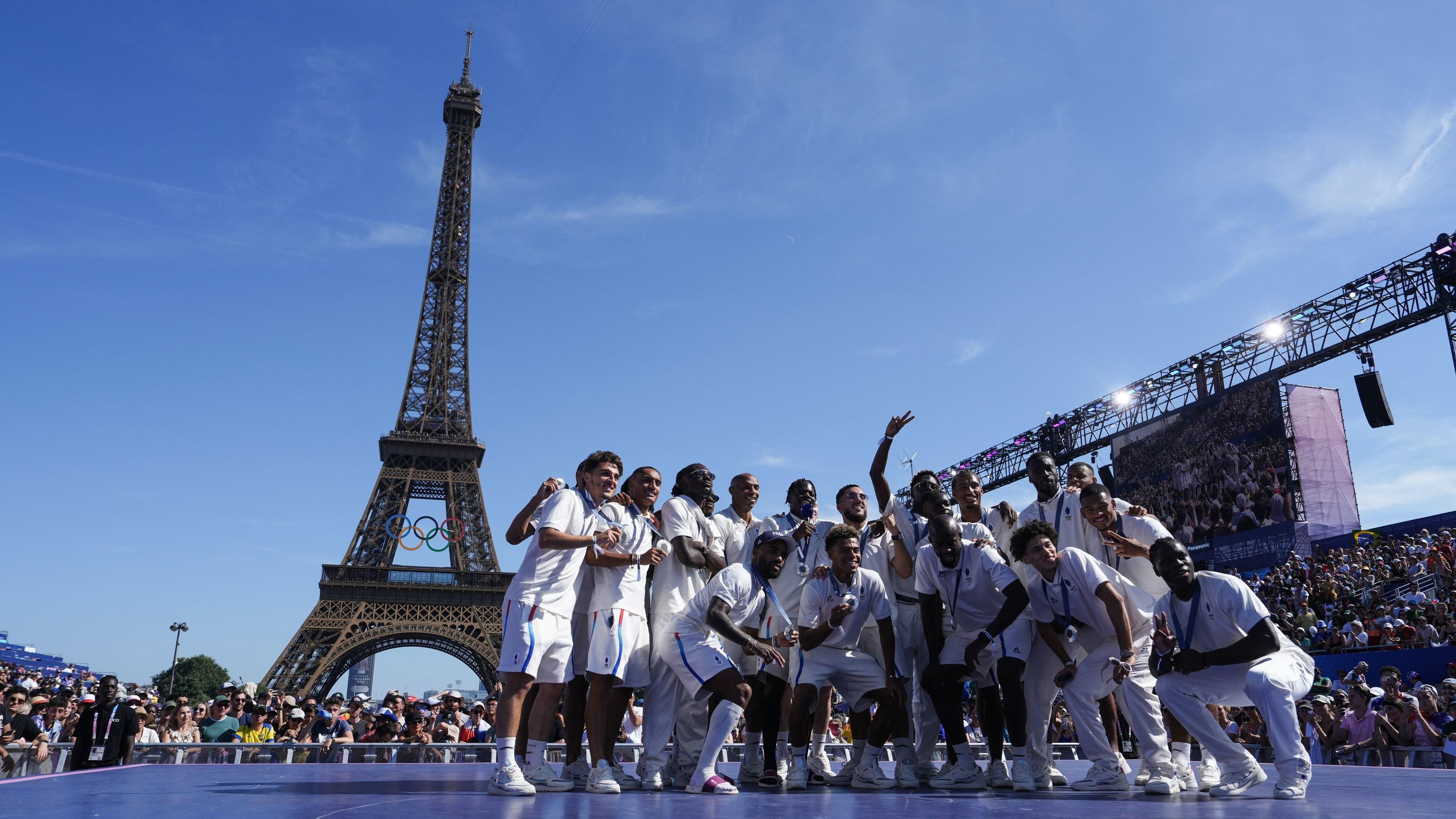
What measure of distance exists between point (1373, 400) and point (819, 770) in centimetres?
2373

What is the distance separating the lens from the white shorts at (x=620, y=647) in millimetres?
5129

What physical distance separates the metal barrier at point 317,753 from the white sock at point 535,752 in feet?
11.2

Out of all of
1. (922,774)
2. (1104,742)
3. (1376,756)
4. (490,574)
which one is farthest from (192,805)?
(490,574)

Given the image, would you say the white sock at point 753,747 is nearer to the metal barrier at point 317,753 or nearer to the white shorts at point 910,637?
the white shorts at point 910,637

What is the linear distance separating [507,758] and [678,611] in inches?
53.3

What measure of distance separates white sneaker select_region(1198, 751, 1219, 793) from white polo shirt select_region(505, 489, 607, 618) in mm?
3565

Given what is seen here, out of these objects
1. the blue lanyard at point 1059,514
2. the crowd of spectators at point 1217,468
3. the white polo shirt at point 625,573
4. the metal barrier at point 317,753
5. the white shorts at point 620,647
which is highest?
the crowd of spectators at point 1217,468

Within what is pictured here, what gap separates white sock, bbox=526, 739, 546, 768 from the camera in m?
4.99

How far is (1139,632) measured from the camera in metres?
5.13

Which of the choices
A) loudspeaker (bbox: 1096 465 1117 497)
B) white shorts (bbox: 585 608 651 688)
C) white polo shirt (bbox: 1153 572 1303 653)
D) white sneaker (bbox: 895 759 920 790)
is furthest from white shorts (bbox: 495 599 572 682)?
loudspeaker (bbox: 1096 465 1117 497)

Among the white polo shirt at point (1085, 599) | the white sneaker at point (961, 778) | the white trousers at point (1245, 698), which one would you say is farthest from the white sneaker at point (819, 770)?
the white trousers at point (1245, 698)

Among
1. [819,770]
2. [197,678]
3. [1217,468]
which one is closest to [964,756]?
[819,770]

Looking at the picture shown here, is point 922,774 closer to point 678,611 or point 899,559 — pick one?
point 899,559

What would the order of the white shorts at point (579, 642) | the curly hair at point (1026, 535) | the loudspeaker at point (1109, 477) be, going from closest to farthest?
the curly hair at point (1026, 535) → the white shorts at point (579, 642) → the loudspeaker at point (1109, 477)
